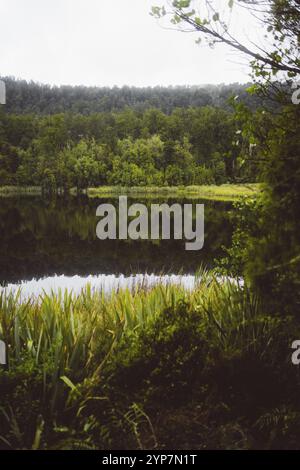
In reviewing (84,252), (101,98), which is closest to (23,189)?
(84,252)

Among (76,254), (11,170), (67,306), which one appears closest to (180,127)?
(11,170)

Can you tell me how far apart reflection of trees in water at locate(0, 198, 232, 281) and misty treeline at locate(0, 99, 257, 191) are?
59.7 meters

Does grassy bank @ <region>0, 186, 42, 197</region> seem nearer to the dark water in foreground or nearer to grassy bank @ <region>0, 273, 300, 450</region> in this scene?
the dark water in foreground

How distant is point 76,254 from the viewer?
68.3 ft

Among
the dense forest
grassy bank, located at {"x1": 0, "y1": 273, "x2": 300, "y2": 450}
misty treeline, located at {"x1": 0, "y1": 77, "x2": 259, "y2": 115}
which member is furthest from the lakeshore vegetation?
misty treeline, located at {"x1": 0, "y1": 77, "x2": 259, "y2": 115}

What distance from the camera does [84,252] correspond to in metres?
21.4

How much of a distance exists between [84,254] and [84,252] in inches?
23.7

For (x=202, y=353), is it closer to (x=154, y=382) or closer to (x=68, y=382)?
(x=154, y=382)

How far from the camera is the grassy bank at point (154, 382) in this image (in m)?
3.84

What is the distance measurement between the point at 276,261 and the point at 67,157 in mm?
100595

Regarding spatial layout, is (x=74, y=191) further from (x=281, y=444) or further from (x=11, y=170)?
(x=281, y=444)

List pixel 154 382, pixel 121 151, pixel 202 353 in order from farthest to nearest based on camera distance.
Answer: pixel 121 151
pixel 202 353
pixel 154 382

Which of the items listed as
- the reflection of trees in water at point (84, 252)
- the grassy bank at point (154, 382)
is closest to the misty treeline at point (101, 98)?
the reflection of trees in water at point (84, 252)

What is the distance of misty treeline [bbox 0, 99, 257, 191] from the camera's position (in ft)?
307
